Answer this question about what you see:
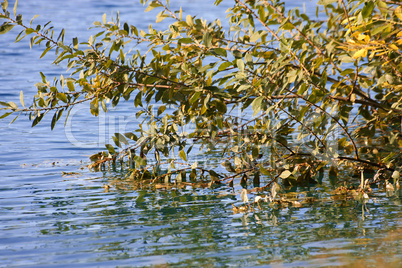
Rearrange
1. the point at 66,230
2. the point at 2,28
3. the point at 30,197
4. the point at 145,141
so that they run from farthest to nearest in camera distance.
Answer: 1. the point at 145,141
2. the point at 30,197
3. the point at 2,28
4. the point at 66,230

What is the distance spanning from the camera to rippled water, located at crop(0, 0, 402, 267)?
219cm

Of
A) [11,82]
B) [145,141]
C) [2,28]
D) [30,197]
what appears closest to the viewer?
[2,28]

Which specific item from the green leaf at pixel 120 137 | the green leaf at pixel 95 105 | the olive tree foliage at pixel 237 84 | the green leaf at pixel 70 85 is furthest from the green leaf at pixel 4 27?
the green leaf at pixel 120 137

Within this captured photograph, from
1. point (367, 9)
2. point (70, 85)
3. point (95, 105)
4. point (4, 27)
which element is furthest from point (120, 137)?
point (367, 9)

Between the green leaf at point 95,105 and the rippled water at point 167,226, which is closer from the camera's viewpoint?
the rippled water at point 167,226

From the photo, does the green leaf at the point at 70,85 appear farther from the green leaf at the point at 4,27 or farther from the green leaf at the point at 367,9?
the green leaf at the point at 367,9

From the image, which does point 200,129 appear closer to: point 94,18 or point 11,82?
point 11,82

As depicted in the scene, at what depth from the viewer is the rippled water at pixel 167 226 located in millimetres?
2186

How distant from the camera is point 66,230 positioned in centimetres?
261

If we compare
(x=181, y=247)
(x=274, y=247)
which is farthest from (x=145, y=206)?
(x=274, y=247)

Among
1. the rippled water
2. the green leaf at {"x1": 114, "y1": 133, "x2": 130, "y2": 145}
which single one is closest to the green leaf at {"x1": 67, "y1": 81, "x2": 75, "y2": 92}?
the green leaf at {"x1": 114, "y1": 133, "x2": 130, "y2": 145}

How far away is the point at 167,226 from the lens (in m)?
2.64

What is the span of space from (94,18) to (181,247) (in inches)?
425

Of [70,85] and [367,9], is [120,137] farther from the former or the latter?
[367,9]
